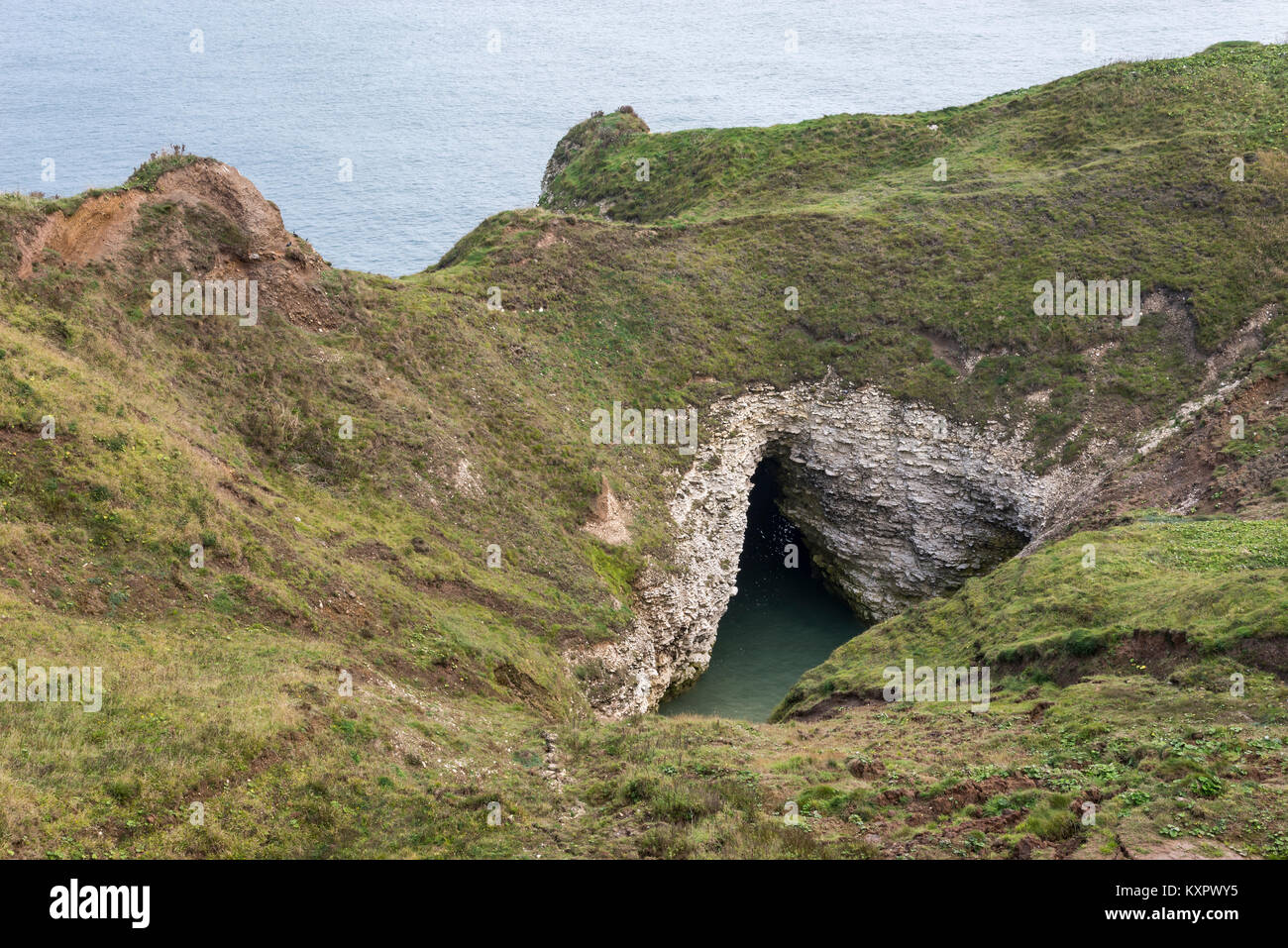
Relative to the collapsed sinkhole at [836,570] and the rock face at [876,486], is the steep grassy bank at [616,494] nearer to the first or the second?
the rock face at [876,486]

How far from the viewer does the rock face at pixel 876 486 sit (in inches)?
1925

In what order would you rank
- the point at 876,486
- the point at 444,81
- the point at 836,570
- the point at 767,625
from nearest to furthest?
the point at 876,486
the point at 767,625
the point at 836,570
the point at 444,81

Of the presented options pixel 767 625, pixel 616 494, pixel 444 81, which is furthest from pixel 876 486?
pixel 444 81

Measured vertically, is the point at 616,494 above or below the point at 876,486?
above

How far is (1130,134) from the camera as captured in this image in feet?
207

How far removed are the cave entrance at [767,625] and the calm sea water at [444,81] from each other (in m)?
63.0

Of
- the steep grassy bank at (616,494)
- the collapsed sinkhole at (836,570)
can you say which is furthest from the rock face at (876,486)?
the steep grassy bank at (616,494)

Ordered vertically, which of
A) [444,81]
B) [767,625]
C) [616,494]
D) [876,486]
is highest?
[444,81]

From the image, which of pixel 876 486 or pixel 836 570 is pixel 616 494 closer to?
pixel 876 486

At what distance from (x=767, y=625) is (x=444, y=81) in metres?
144

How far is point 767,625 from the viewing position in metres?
52.0

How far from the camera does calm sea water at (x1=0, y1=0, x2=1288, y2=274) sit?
4980 inches

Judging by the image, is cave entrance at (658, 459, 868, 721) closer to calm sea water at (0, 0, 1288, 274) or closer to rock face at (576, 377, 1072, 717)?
rock face at (576, 377, 1072, 717)

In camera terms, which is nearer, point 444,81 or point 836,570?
point 836,570
